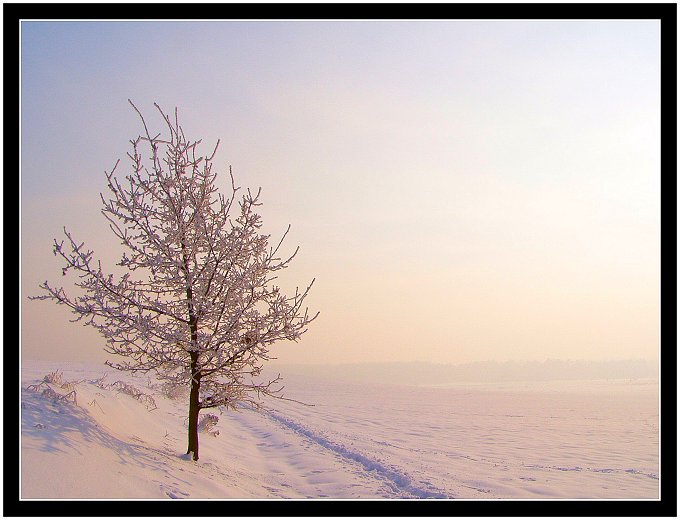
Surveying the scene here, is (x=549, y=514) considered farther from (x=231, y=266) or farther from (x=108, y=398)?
(x=108, y=398)

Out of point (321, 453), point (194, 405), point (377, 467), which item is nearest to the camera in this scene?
point (194, 405)

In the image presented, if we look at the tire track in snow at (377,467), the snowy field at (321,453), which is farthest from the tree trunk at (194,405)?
the tire track in snow at (377,467)

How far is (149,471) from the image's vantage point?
1048cm

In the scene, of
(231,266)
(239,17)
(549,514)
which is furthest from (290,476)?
(239,17)

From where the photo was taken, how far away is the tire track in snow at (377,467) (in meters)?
13.1

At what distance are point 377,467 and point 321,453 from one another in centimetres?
344

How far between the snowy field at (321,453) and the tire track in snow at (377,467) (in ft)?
0.20

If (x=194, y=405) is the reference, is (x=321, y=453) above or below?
below

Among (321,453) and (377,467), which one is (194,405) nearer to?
(377,467)

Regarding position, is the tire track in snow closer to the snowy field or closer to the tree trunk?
the snowy field

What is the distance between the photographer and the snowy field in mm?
9922

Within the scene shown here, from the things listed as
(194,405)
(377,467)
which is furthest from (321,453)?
(194,405)

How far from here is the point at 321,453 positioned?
755 inches

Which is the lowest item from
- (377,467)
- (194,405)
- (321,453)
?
(321,453)
